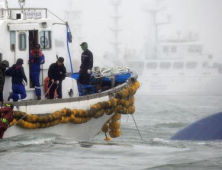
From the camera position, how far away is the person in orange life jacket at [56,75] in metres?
19.3

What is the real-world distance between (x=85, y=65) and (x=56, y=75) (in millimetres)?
2483

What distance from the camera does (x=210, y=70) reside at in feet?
330

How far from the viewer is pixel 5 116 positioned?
1730 cm

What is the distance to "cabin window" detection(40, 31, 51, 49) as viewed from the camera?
20.1m

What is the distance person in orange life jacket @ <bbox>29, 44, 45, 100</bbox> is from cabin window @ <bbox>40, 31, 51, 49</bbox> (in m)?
0.64

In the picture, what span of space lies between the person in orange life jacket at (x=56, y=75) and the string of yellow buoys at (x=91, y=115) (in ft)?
3.05

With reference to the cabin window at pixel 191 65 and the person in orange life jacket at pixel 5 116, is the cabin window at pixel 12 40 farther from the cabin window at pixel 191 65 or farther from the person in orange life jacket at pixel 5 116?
the cabin window at pixel 191 65

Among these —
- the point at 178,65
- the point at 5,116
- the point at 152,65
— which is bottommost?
the point at 152,65

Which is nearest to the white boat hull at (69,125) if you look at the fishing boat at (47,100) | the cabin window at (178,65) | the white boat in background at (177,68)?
the fishing boat at (47,100)

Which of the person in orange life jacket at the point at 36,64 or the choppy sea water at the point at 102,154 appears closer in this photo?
the choppy sea water at the point at 102,154

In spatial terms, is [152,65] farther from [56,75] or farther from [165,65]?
[56,75]

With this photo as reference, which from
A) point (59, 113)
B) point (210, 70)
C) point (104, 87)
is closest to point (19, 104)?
point (59, 113)

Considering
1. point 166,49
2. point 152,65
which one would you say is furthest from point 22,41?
point 152,65

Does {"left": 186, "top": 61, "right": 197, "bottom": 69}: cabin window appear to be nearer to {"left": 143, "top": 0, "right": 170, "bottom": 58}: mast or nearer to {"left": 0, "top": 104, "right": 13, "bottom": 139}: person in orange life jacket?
{"left": 143, "top": 0, "right": 170, "bottom": 58}: mast
